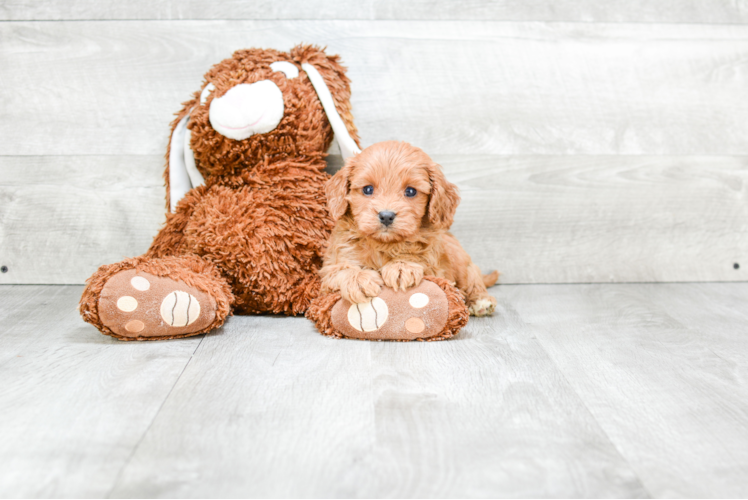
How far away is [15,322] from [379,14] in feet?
Result: 3.81

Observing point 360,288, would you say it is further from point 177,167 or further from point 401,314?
point 177,167

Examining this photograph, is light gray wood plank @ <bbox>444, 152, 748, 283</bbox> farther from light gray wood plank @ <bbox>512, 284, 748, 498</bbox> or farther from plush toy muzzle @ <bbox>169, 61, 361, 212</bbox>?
plush toy muzzle @ <bbox>169, 61, 361, 212</bbox>

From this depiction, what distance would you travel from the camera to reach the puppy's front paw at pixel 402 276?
1189 millimetres

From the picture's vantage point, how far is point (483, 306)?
1.41 meters

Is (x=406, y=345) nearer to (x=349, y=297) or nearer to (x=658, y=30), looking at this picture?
(x=349, y=297)

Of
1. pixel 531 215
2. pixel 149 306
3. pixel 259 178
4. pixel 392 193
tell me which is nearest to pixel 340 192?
pixel 392 193

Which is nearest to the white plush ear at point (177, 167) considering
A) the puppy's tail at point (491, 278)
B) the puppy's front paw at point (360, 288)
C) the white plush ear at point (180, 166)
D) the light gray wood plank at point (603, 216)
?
the white plush ear at point (180, 166)

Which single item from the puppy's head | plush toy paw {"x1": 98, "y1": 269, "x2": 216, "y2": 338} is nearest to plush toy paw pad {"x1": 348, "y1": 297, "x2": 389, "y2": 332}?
the puppy's head

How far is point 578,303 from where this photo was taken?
1.55 meters

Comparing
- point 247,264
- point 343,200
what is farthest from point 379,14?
point 247,264

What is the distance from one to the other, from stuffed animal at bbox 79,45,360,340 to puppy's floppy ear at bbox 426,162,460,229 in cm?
23

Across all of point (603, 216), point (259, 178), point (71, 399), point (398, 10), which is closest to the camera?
point (71, 399)

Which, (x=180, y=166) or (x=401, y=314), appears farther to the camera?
(x=180, y=166)

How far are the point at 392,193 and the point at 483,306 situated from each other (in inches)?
15.6
